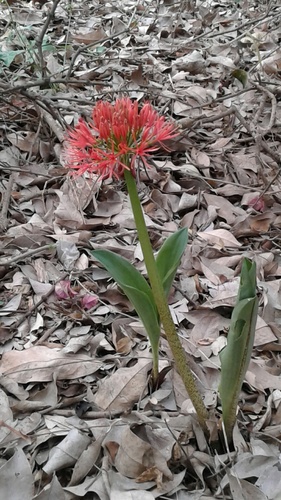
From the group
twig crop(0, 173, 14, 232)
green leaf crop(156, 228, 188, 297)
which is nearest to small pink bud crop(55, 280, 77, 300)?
twig crop(0, 173, 14, 232)

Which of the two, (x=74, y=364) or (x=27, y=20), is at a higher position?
(x=27, y=20)

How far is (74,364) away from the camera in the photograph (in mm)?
1552

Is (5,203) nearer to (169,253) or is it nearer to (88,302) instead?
(88,302)

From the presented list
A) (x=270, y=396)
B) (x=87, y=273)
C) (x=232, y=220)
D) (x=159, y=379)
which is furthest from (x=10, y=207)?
(x=270, y=396)

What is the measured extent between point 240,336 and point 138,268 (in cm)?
91

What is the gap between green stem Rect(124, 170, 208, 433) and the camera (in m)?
1.05

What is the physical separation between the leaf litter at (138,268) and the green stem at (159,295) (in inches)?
4.3

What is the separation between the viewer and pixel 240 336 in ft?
3.48

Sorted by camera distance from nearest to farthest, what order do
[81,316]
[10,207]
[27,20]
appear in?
[81,316]
[10,207]
[27,20]

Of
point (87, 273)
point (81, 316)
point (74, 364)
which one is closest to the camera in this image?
point (74, 364)

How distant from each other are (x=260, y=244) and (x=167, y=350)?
67 cm

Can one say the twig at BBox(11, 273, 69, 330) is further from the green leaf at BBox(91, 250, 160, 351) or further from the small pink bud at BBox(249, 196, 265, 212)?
the small pink bud at BBox(249, 196, 265, 212)

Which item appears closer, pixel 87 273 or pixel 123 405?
pixel 123 405

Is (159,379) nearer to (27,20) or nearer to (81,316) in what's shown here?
(81,316)
